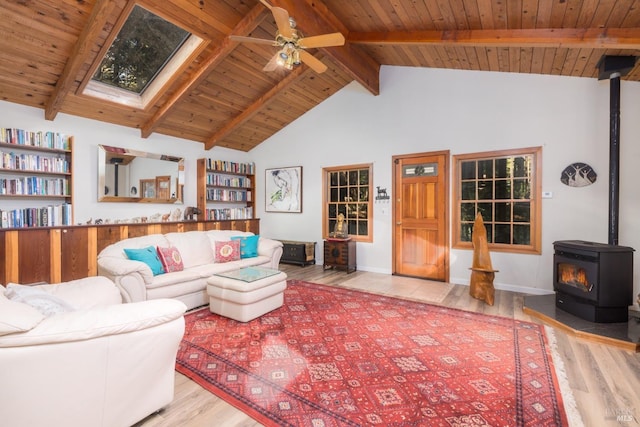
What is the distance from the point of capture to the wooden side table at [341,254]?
5.32 metres

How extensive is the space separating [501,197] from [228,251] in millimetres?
3995

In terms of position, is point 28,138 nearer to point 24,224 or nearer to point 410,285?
point 24,224

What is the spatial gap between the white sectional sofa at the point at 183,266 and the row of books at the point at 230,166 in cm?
207

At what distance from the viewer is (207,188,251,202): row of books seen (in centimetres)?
623

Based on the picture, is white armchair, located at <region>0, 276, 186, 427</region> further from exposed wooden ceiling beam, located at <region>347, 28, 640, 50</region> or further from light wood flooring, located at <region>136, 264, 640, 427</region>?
exposed wooden ceiling beam, located at <region>347, 28, 640, 50</region>

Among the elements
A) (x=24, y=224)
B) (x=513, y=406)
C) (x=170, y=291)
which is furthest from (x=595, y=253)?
(x=24, y=224)

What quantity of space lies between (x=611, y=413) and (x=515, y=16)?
326 cm

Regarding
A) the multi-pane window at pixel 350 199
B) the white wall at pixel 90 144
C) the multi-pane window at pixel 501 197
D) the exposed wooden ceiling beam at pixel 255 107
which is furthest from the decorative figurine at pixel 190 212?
the multi-pane window at pixel 501 197

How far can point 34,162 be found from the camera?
3918mm

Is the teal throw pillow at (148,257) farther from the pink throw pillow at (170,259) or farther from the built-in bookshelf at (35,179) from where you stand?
the built-in bookshelf at (35,179)

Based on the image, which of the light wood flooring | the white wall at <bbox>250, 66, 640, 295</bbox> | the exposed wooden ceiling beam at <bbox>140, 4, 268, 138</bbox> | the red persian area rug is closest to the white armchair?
the light wood flooring

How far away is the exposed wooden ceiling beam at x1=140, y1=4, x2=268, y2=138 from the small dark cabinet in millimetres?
3164

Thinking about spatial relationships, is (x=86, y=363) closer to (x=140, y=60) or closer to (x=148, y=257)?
(x=148, y=257)

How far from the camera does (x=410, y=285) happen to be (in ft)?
14.9
